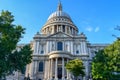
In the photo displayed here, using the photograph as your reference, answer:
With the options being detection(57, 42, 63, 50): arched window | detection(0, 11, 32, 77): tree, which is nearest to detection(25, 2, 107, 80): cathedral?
detection(57, 42, 63, 50): arched window

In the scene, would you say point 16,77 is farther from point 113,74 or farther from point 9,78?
point 113,74

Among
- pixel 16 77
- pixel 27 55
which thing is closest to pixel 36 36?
pixel 16 77

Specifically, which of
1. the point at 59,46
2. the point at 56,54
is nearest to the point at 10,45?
the point at 56,54

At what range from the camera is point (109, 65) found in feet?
107

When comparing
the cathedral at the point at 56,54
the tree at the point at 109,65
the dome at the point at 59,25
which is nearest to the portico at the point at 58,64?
the cathedral at the point at 56,54

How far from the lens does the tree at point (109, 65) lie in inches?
1241

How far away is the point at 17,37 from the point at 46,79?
76.2 feet

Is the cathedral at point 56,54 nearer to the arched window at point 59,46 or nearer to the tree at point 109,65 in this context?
the arched window at point 59,46

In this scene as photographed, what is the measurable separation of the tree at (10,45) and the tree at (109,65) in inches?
429

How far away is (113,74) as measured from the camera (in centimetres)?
3259

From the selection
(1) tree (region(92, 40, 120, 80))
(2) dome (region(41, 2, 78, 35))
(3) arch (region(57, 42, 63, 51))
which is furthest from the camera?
(2) dome (region(41, 2, 78, 35))

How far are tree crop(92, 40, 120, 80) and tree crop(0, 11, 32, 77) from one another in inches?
429

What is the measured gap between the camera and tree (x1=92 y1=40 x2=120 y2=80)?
31517 mm

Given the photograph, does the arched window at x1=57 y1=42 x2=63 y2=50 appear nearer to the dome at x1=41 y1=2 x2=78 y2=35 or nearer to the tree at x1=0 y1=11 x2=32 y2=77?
the dome at x1=41 y1=2 x2=78 y2=35
